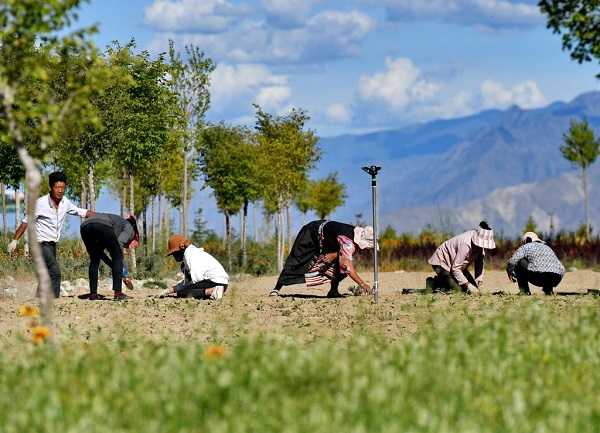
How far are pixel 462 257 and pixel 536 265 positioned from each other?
1.03 m

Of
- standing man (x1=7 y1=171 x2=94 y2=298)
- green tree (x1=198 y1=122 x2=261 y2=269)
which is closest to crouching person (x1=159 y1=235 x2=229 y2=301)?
standing man (x1=7 y1=171 x2=94 y2=298)

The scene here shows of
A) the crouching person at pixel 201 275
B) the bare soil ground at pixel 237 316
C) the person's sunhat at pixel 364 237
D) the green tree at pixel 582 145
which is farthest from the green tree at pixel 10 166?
the green tree at pixel 582 145

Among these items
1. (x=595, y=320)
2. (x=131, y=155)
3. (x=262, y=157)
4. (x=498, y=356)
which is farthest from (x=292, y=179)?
(x=498, y=356)

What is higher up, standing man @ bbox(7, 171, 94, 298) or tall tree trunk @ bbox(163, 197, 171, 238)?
tall tree trunk @ bbox(163, 197, 171, 238)

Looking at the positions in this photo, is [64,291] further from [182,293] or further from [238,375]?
[238,375]

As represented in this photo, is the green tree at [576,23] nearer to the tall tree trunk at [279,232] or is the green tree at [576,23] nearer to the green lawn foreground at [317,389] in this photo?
the green lawn foreground at [317,389]

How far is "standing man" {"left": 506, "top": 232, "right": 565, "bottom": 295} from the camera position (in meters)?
14.5

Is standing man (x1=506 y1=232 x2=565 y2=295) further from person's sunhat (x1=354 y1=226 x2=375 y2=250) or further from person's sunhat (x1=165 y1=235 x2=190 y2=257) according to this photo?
person's sunhat (x1=165 y1=235 x2=190 y2=257)

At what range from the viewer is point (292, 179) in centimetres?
2955

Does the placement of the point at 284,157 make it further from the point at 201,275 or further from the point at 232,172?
the point at 201,275

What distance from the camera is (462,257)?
14.6 m

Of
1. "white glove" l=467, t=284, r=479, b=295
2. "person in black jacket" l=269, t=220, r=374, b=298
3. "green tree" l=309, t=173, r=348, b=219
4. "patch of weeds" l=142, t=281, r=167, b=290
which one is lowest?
"white glove" l=467, t=284, r=479, b=295

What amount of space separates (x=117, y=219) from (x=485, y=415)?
9.67 metres

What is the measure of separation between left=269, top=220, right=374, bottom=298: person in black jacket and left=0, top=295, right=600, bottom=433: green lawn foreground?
6823 millimetres
